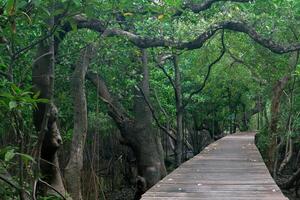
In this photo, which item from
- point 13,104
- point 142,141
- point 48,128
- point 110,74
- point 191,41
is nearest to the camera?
point 13,104

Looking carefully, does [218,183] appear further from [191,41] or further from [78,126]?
[191,41]

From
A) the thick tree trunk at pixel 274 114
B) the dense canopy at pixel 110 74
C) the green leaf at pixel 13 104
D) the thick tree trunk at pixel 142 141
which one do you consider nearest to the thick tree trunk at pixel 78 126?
the dense canopy at pixel 110 74

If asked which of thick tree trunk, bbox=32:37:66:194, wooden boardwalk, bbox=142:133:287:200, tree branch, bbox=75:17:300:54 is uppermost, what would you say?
tree branch, bbox=75:17:300:54

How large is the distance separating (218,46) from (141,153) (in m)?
4.54

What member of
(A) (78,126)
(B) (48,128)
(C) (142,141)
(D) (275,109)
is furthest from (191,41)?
(D) (275,109)

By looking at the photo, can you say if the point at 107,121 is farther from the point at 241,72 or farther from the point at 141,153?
the point at 241,72

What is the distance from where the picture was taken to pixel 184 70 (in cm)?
1670

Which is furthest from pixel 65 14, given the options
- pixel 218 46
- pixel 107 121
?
pixel 107 121

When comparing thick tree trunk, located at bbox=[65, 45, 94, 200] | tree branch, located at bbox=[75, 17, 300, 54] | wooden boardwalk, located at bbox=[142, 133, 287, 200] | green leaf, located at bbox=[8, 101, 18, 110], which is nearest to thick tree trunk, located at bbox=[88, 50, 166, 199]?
wooden boardwalk, located at bbox=[142, 133, 287, 200]

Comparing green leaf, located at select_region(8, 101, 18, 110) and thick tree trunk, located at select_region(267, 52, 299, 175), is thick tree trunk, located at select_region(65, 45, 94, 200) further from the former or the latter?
thick tree trunk, located at select_region(267, 52, 299, 175)

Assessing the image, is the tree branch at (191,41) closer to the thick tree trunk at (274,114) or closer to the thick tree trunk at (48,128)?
the thick tree trunk at (48,128)

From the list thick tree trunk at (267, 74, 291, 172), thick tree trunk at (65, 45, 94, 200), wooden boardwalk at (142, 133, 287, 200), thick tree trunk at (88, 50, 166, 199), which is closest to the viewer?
wooden boardwalk at (142, 133, 287, 200)

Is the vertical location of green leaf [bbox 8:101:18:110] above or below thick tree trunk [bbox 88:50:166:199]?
above

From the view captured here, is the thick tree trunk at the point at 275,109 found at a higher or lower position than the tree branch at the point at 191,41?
lower
